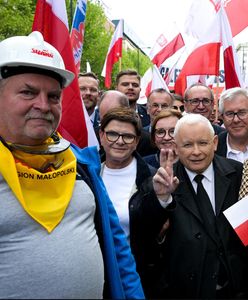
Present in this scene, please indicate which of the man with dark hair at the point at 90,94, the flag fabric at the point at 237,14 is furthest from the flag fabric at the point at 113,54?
the man with dark hair at the point at 90,94

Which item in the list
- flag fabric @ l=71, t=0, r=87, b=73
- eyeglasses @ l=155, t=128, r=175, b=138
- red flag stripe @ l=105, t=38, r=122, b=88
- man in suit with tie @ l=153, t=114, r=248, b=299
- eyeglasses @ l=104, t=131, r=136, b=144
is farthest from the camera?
red flag stripe @ l=105, t=38, r=122, b=88

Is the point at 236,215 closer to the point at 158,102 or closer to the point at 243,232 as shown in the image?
the point at 243,232

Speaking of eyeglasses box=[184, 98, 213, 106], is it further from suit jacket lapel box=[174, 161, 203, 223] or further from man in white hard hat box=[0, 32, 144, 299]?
man in white hard hat box=[0, 32, 144, 299]

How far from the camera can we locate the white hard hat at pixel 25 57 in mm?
1847

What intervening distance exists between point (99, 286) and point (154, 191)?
29.1 inches

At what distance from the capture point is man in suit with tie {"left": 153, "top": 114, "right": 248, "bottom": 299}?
8.43 feet

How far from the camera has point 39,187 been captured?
1.85 metres

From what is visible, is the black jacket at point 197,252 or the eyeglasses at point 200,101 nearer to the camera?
the black jacket at point 197,252

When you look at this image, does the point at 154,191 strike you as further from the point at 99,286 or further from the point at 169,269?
the point at 99,286

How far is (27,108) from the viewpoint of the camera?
189 centimetres

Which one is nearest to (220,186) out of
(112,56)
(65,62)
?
(65,62)

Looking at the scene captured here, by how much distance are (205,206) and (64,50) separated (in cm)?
178

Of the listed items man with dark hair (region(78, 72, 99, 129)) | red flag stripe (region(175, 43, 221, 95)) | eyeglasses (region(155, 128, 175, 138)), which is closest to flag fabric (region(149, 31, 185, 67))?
red flag stripe (region(175, 43, 221, 95))

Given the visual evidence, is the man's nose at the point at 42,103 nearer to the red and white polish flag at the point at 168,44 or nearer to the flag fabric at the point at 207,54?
the flag fabric at the point at 207,54
